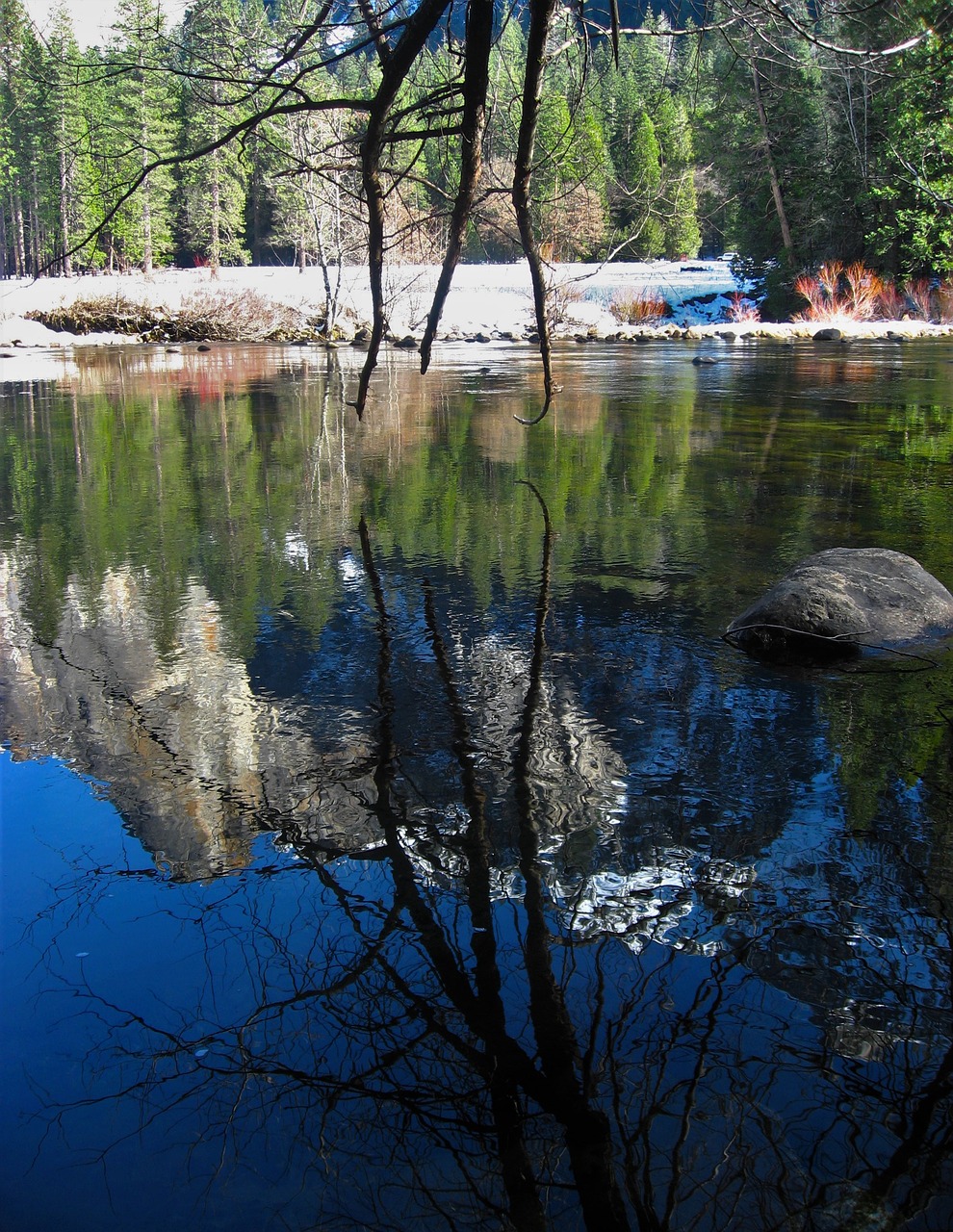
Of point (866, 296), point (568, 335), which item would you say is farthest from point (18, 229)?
point (866, 296)

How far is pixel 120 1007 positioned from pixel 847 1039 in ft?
5.83

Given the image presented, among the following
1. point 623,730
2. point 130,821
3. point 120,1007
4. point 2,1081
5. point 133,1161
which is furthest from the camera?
point 623,730

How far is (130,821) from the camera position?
11.9ft

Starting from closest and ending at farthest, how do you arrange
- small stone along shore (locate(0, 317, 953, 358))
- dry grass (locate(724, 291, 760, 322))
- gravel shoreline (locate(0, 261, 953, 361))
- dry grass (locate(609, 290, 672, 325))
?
small stone along shore (locate(0, 317, 953, 358)) < gravel shoreline (locate(0, 261, 953, 361)) < dry grass (locate(724, 291, 760, 322)) < dry grass (locate(609, 290, 672, 325))

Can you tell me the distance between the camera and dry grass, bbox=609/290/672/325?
40.1 meters

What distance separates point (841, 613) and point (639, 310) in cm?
3792

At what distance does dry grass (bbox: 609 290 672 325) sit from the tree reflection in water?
37721mm

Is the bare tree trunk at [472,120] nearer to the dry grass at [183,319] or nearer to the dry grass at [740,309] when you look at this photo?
the dry grass at [183,319]

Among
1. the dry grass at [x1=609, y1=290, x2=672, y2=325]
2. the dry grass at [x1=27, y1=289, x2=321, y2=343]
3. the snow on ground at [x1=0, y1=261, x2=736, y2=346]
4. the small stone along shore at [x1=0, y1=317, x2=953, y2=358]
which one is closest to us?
the small stone along shore at [x1=0, y1=317, x2=953, y2=358]

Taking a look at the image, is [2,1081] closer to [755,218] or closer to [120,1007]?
[120,1007]

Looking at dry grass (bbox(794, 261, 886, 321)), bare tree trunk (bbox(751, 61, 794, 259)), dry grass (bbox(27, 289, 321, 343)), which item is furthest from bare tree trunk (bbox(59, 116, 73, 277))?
dry grass (bbox(794, 261, 886, 321))

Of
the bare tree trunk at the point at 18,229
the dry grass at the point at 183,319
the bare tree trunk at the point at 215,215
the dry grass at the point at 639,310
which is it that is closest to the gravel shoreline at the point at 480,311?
Answer: the dry grass at the point at 183,319

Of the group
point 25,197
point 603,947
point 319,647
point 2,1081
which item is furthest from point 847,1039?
point 25,197

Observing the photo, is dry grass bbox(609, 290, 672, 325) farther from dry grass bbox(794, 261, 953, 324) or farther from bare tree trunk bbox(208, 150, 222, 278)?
bare tree trunk bbox(208, 150, 222, 278)
